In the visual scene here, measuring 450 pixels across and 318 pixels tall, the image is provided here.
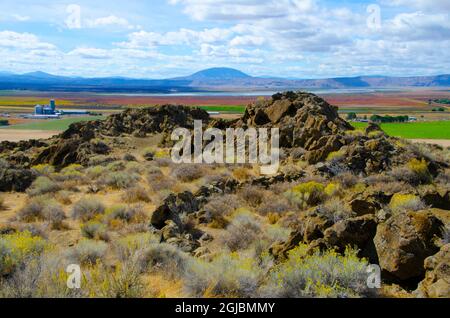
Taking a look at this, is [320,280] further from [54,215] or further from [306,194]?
[54,215]

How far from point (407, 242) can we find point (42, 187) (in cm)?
1417

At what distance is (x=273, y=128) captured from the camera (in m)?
23.3

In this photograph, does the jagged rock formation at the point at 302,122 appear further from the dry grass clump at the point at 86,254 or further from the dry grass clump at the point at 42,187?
the dry grass clump at the point at 86,254

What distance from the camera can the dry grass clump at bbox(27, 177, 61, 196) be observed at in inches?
651

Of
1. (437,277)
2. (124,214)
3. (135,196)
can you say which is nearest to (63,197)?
(135,196)

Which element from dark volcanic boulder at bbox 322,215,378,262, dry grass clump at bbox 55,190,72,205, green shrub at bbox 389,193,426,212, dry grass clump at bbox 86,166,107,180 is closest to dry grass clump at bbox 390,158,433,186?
green shrub at bbox 389,193,426,212

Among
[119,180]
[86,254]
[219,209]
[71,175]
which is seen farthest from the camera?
[71,175]

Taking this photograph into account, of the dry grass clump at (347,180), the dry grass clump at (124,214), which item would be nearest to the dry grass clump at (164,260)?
the dry grass clump at (124,214)

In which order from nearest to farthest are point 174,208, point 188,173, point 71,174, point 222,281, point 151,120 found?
point 222,281
point 174,208
point 188,173
point 71,174
point 151,120

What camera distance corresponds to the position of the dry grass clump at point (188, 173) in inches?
737

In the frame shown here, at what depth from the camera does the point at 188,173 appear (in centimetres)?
1889

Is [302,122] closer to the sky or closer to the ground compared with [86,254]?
closer to the sky
